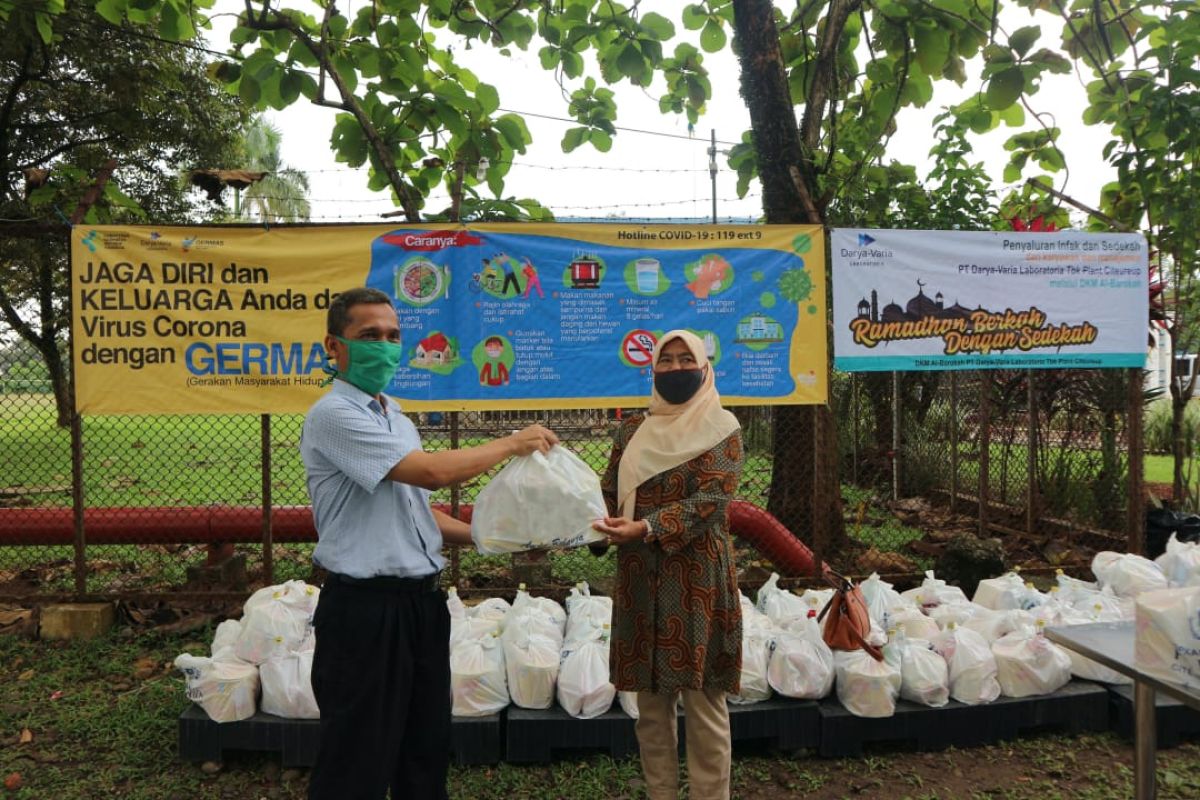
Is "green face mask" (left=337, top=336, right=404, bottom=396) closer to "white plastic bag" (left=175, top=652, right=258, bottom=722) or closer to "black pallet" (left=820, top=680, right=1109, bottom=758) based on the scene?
"white plastic bag" (left=175, top=652, right=258, bottom=722)

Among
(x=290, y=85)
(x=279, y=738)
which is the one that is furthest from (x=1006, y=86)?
(x=279, y=738)

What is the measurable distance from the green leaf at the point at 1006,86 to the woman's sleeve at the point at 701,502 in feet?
9.48

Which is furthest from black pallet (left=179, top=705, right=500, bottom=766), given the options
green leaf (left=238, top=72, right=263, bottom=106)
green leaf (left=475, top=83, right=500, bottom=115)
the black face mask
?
green leaf (left=475, top=83, right=500, bottom=115)

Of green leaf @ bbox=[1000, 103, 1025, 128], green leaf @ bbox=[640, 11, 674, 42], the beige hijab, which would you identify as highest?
green leaf @ bbox=[640, 11, 674, 42]

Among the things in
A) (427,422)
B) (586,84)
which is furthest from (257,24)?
(427,422)

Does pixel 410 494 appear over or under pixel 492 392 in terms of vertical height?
under

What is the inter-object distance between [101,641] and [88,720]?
0.95 m

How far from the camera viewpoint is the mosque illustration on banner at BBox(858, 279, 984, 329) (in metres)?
4.71

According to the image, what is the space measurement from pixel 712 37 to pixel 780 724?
5.01m

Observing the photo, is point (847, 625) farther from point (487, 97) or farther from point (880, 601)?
point (487, 97)

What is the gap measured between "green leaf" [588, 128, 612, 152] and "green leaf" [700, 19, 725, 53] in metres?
1.13

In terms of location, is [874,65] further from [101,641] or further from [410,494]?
[101,641]

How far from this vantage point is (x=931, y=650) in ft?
11.5

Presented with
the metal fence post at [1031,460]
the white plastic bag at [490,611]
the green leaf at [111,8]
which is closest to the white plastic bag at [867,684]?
the white plastic bag at [490,611]
